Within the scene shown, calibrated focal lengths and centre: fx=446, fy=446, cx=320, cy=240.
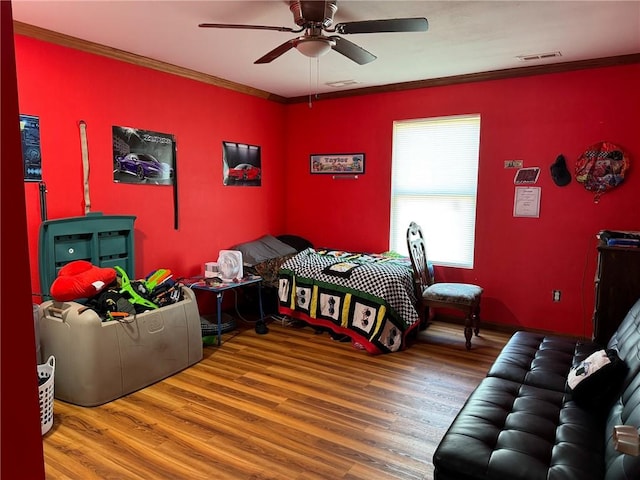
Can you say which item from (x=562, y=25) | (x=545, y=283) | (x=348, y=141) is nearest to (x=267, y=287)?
(x=348, y=141)

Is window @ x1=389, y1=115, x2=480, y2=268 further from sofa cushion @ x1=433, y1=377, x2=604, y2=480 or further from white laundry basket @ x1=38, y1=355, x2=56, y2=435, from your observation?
white laundry basket @ x1=38, y1=355, x2=56, y2=435

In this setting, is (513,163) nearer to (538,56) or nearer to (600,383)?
(538,56)

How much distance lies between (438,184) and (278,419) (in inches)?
119

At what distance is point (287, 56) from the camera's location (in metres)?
3.83

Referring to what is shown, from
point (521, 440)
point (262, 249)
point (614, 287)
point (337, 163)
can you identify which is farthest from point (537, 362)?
point (337, 163)

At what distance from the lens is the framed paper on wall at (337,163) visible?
5230 mm

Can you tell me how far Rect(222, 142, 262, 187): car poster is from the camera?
4.89 m

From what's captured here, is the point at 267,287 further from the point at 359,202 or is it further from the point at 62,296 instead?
the point at 62,296

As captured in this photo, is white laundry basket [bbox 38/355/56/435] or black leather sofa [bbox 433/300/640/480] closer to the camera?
black leather sofa [bbox 433/300/640/480]

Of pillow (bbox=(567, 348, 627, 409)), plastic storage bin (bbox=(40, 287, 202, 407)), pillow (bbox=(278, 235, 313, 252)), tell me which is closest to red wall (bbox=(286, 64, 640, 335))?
pillow (bbox=(278, 235, 313, 252))

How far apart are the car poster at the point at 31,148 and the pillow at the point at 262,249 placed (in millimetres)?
2104

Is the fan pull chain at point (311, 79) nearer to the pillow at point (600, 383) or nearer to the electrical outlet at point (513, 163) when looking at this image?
the electrical outlet at point (513, 163)

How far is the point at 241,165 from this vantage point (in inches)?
201

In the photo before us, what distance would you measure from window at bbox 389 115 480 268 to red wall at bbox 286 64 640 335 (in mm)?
94
